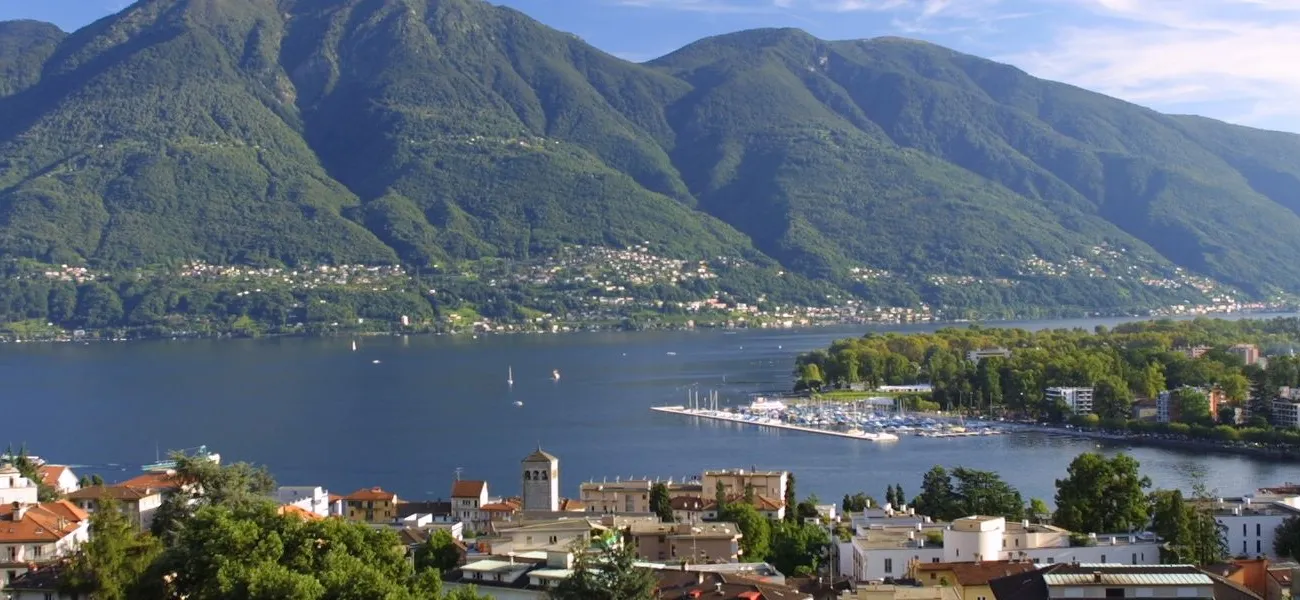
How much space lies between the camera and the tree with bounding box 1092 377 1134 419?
69.8 meters

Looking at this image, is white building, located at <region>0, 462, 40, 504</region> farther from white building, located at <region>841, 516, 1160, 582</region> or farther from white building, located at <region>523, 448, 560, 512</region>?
white building, located at <region>841, 516, 1160, 582</region>

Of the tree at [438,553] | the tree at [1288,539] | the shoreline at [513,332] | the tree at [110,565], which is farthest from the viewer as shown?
the shoreline at [513,332]

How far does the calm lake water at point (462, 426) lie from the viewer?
5434cm

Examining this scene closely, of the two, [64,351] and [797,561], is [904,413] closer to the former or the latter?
[797,561]

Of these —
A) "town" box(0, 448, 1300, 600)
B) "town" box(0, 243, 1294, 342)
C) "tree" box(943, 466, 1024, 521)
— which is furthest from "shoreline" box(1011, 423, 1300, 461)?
"town" box(0, 243, 1294, 342)

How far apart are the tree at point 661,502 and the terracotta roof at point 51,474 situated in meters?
12.9

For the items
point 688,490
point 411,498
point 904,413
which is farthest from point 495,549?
point 904,413

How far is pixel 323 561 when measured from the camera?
19.0 m

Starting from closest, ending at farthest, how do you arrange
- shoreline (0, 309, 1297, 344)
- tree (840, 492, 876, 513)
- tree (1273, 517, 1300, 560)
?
tree (1273, 517, 1300, 560) → tree (840, 492, 876, 513) → shoreline (0, 309, 1297, 344)

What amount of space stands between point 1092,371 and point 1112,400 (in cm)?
581

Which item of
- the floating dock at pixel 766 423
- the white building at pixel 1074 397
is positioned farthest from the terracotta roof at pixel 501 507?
the white building at pixel 1074 397

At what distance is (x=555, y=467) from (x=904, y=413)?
4105cm

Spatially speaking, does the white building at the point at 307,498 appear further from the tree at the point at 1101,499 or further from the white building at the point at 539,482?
the tree at the point at 1101,499

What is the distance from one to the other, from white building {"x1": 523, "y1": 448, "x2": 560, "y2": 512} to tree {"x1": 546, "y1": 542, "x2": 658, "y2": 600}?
58.5ft
